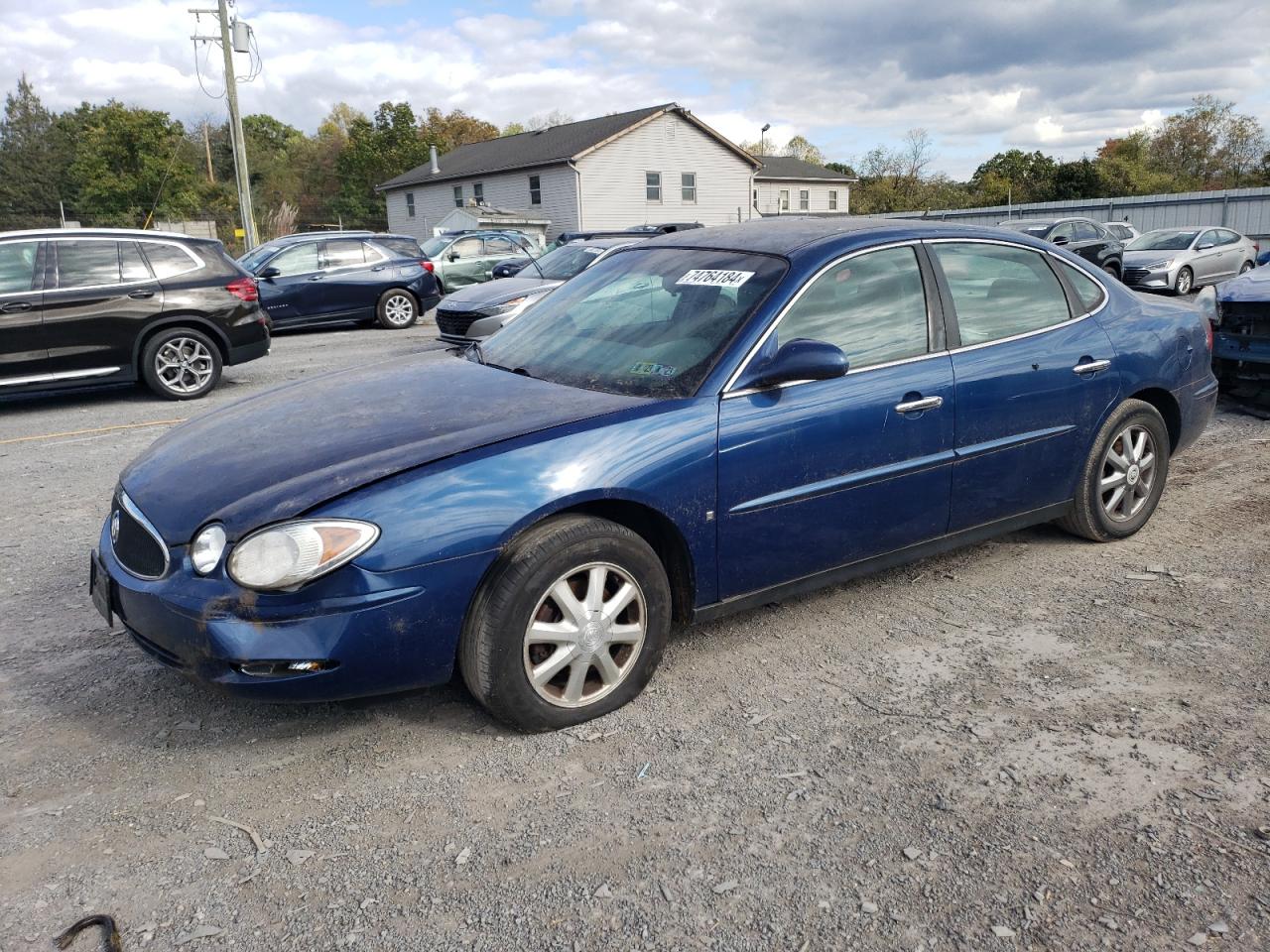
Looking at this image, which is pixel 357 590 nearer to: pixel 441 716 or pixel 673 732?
pixel 441 716

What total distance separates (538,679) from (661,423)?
96cm

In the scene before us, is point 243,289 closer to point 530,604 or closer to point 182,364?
point 182,364

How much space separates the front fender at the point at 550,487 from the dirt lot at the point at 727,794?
2.30 ft

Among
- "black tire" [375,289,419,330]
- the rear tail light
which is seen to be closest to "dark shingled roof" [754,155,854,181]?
"black tire" [375,289,419,330]

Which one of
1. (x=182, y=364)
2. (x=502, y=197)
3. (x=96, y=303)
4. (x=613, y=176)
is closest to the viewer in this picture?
(x=96, y=303)

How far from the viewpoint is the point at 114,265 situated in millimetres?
9594

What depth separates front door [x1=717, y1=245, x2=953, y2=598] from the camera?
357 centimetres

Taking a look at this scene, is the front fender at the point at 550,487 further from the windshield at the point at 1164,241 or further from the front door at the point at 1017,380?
the windshield at the point at 1164,241

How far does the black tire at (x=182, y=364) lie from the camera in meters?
9.84

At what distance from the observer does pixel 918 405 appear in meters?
3.96

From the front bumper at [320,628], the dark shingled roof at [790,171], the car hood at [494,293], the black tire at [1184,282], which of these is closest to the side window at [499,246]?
the car hood at [494,293]

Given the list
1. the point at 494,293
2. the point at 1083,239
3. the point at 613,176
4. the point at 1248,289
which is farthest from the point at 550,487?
the point at 613,176

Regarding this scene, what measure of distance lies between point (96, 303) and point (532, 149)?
3789cm

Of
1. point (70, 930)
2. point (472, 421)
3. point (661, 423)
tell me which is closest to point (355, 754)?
point (70, 930)
